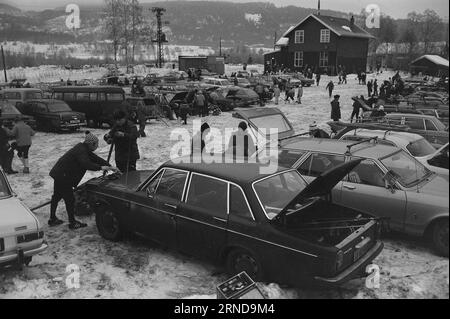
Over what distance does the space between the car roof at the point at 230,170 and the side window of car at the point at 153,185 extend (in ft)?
0.62

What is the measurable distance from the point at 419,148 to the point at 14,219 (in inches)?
277

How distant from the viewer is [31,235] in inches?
208

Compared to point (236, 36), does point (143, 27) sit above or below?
above

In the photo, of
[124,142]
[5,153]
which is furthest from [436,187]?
[5,153]

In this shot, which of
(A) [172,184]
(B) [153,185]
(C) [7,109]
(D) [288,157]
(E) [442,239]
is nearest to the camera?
(E) [442,239]

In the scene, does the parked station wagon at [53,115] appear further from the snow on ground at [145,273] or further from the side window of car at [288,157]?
the side window of car at [288,157]

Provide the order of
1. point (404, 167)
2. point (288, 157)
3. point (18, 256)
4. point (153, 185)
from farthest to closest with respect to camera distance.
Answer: point (288, 157), point (404, 167), point (153, 185), point (18, 256)

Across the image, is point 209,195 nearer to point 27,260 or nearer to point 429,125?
point 27,260

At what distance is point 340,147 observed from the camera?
6656 millimetres

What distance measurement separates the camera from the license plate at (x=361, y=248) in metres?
4.31

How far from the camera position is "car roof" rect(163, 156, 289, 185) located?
4992 mm

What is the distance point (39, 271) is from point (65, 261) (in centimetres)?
37
